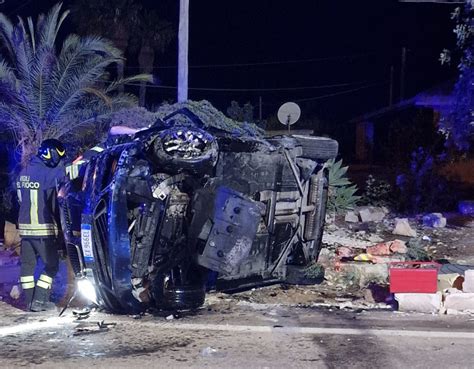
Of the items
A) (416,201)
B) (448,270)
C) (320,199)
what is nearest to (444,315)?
(448,270)

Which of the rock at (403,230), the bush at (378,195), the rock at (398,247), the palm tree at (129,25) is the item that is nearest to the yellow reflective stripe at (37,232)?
the rock at (398,247)

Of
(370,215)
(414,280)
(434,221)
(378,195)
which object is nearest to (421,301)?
(414,280)

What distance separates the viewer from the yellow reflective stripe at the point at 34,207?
6.80 m

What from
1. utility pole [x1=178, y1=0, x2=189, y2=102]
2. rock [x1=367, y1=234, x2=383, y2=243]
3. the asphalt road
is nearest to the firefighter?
the asphalt road

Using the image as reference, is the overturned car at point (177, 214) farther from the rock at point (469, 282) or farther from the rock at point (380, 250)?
the rock at point (380, 250)

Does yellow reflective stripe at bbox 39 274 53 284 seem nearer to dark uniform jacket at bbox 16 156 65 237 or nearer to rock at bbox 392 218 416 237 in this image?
dark uniform jacket at bbox 16 156 65 237

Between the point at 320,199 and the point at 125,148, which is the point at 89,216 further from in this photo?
the point at 320,199

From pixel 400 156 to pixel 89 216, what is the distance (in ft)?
47.1

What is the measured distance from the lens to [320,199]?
281 inches

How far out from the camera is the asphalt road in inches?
200

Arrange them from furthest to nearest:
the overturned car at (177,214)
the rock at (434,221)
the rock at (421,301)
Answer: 1. the rock at (434,221)
2. the rock at (421,301)
3. the overturned car at (177,214)

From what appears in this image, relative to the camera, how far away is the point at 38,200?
6852 millimetres

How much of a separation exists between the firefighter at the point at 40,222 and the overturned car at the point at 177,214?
324 millimetres

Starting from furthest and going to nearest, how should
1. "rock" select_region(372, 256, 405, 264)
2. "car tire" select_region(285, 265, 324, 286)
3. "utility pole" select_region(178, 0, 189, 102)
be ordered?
"utility pole" select_region(178, 0, 189, 102) → "rock" select_region(372, 256, 405, 264) → "car tire" select_region(285, 265, 324, 286)
